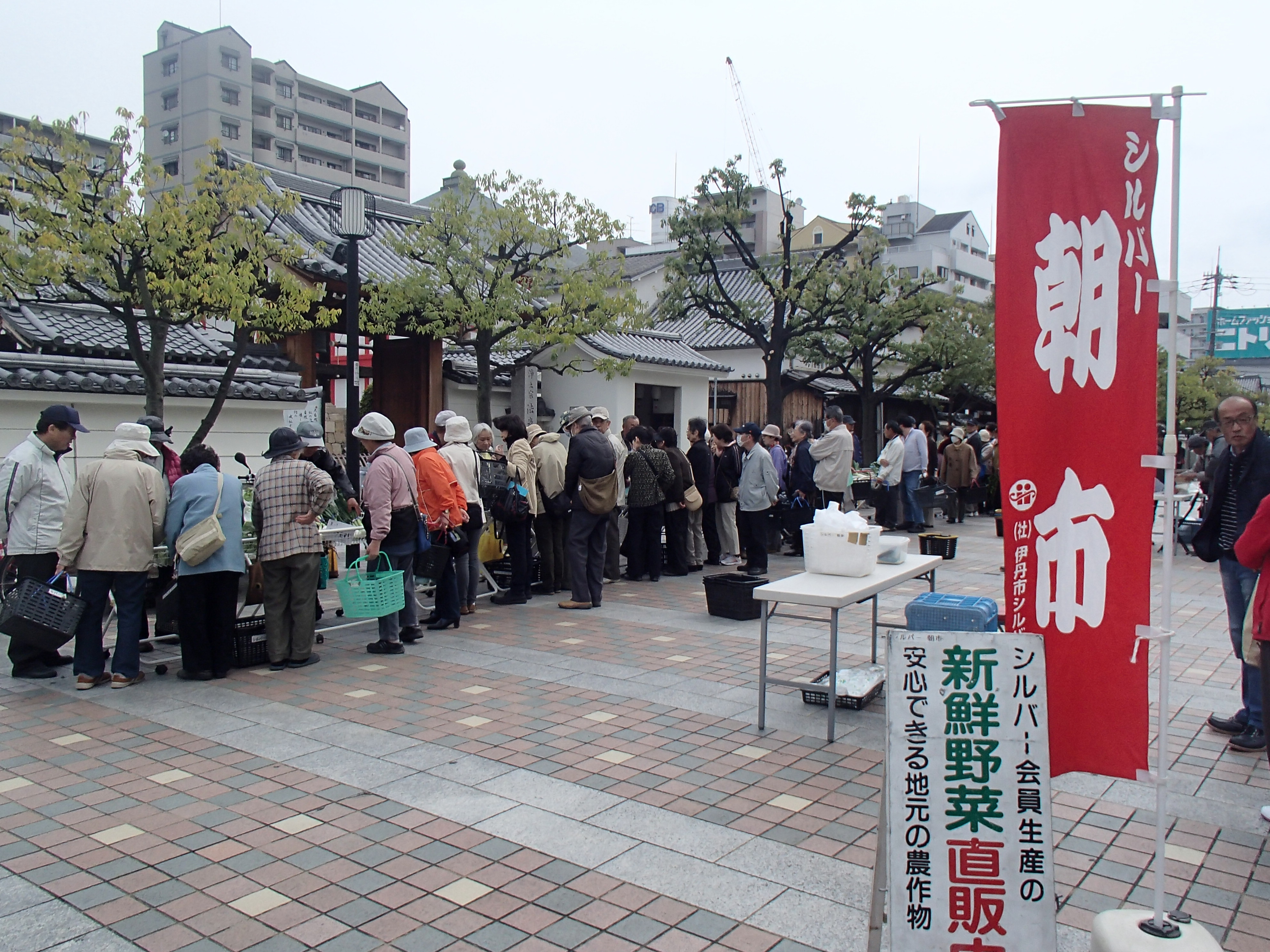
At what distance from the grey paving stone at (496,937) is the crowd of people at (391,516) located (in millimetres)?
4002

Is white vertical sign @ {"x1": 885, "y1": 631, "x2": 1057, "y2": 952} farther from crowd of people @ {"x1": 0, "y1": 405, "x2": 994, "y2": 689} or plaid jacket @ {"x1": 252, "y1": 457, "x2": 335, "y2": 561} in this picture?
crowd of people @ {"x1": 0, "y1": 405, "x2": 994, "y2": 689}

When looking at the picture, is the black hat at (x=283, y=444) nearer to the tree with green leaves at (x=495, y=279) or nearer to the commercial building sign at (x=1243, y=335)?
the tree with green leaves at (x=495, y=279)

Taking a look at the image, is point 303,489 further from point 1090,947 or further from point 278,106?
point 278,106

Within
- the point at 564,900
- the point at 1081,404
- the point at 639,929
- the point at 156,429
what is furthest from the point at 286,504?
the point at 1081,404

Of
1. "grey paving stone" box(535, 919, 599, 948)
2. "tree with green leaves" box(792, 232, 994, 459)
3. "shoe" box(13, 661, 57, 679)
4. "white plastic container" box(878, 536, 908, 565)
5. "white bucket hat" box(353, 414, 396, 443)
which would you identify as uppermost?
"tree with green leaves" box(792, 232, 994, 459)

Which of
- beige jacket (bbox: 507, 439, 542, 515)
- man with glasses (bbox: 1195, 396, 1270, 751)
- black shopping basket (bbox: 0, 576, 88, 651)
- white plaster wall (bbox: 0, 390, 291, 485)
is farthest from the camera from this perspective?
white plaster wall (bbox: 0, 390, 291, 485)

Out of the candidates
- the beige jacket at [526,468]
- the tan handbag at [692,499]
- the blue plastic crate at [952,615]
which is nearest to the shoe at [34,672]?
the beige jacket at [526,468]

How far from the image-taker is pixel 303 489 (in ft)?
22.1

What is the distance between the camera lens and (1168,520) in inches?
116

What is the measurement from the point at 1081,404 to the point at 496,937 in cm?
277

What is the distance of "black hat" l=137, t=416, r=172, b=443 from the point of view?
801 centimetres

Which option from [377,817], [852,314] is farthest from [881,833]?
[852,314]

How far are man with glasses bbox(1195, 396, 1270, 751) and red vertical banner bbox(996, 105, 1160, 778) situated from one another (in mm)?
2479

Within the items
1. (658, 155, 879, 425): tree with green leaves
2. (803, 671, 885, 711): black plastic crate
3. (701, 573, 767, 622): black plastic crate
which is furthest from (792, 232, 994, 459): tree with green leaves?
(803, 671, 885, 711): black plastic crate
